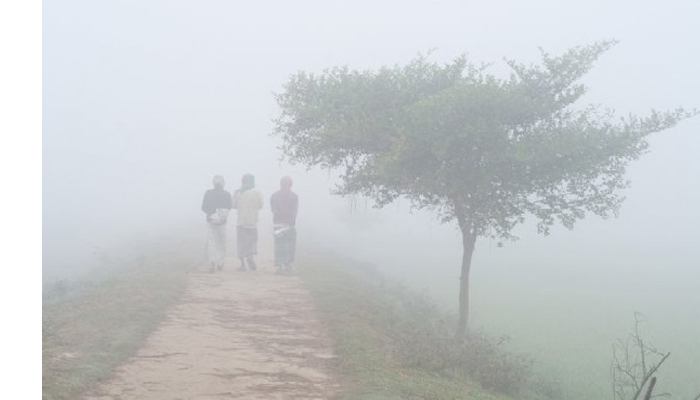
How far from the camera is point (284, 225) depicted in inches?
781

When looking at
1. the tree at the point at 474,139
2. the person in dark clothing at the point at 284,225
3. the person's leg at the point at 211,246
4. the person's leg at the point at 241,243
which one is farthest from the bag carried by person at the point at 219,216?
the tree at the point at 474,139

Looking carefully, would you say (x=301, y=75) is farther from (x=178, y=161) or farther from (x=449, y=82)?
(x=178, y=161)

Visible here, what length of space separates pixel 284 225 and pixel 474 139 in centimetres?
689

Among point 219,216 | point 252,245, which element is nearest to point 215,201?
point 219,216

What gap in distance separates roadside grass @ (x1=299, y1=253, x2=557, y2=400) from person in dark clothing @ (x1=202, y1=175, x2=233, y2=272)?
288cm

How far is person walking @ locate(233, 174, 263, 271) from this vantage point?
1958 cm

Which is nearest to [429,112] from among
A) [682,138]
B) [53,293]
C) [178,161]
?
[53,293]

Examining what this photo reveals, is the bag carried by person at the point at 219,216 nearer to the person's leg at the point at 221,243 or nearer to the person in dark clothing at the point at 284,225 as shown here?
the person's leg at the point at 221,243

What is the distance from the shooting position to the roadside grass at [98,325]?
839cm

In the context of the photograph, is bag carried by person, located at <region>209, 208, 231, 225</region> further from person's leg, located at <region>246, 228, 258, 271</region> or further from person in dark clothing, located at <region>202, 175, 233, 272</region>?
person's leg, located at <region>246, 228, 258, 271</region>

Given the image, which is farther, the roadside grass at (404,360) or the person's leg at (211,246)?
the person's leg at (211,246)

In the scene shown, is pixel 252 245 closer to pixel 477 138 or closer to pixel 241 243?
pixel 241 243

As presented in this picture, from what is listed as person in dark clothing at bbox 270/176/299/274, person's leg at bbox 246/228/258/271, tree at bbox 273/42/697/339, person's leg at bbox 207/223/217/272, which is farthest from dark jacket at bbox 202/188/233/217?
tree at bbox 273/42/697/339

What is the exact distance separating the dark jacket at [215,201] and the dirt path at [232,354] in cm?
343
